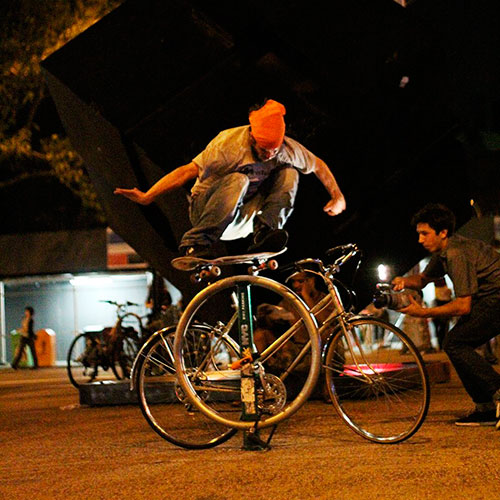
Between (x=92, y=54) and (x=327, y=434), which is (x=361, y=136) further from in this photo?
(x=327, y=434)

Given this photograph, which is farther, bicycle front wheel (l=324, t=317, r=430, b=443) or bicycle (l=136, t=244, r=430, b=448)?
bicycle front wheel (l=324, t=317, r=430, b=443)

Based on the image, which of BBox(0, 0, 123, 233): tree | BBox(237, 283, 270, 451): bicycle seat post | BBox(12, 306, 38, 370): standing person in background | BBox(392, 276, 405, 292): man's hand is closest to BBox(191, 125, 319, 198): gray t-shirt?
BBox(237, 283, 270, 451): bicycle seat post

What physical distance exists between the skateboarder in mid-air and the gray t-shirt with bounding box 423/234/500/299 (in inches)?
50.3

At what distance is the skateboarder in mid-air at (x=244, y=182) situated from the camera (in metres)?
5.54

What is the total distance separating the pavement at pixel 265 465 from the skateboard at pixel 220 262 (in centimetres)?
111

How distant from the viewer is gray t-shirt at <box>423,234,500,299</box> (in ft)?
20.6

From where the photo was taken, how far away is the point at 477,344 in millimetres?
6438

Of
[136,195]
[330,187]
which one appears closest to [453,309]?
[330,187]

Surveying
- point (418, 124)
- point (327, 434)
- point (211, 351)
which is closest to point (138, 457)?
point (211, 351)

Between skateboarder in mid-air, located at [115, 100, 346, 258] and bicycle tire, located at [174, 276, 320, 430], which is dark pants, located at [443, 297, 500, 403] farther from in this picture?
skateboarder in mid-air, located at [115, 100, 346, 258]

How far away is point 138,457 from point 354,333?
1.53 metres

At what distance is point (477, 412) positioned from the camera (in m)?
6.41

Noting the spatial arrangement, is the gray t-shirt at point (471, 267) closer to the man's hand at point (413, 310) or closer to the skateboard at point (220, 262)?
the man's hand at point (413, 310)

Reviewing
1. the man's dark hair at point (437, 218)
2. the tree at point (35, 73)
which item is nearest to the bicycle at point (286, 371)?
the man's dark hair at point (437, 218)
